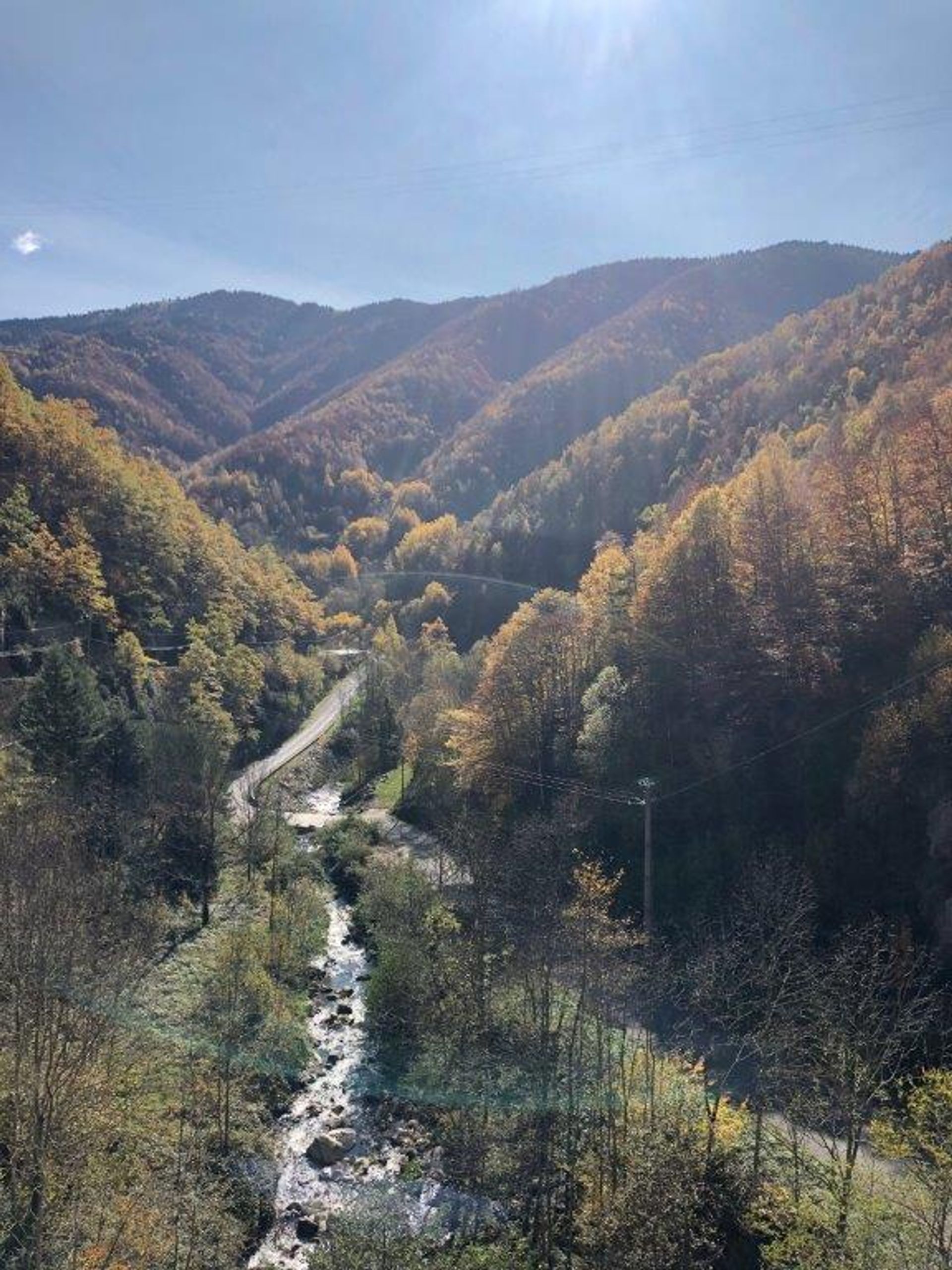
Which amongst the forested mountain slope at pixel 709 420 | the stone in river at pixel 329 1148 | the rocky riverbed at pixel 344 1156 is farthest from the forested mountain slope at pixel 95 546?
the forested mountain slope at pixel 709 420

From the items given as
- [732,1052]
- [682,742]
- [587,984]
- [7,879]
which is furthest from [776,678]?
[7,879]

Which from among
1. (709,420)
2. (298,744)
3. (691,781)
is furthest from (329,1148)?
(709,420)

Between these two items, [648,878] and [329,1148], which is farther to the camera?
[648,878]

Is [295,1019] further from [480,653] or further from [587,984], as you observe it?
[480,653]

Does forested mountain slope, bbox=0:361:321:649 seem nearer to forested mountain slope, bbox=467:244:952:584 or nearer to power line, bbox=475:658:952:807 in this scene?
power line, bbox=475:658:952:807

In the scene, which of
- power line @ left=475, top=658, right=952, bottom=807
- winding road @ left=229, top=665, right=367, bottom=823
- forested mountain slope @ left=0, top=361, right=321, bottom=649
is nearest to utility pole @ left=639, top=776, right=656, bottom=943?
power line @ left=475, top=658, right=952, bottom=807

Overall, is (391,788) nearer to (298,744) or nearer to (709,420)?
(298,744)
